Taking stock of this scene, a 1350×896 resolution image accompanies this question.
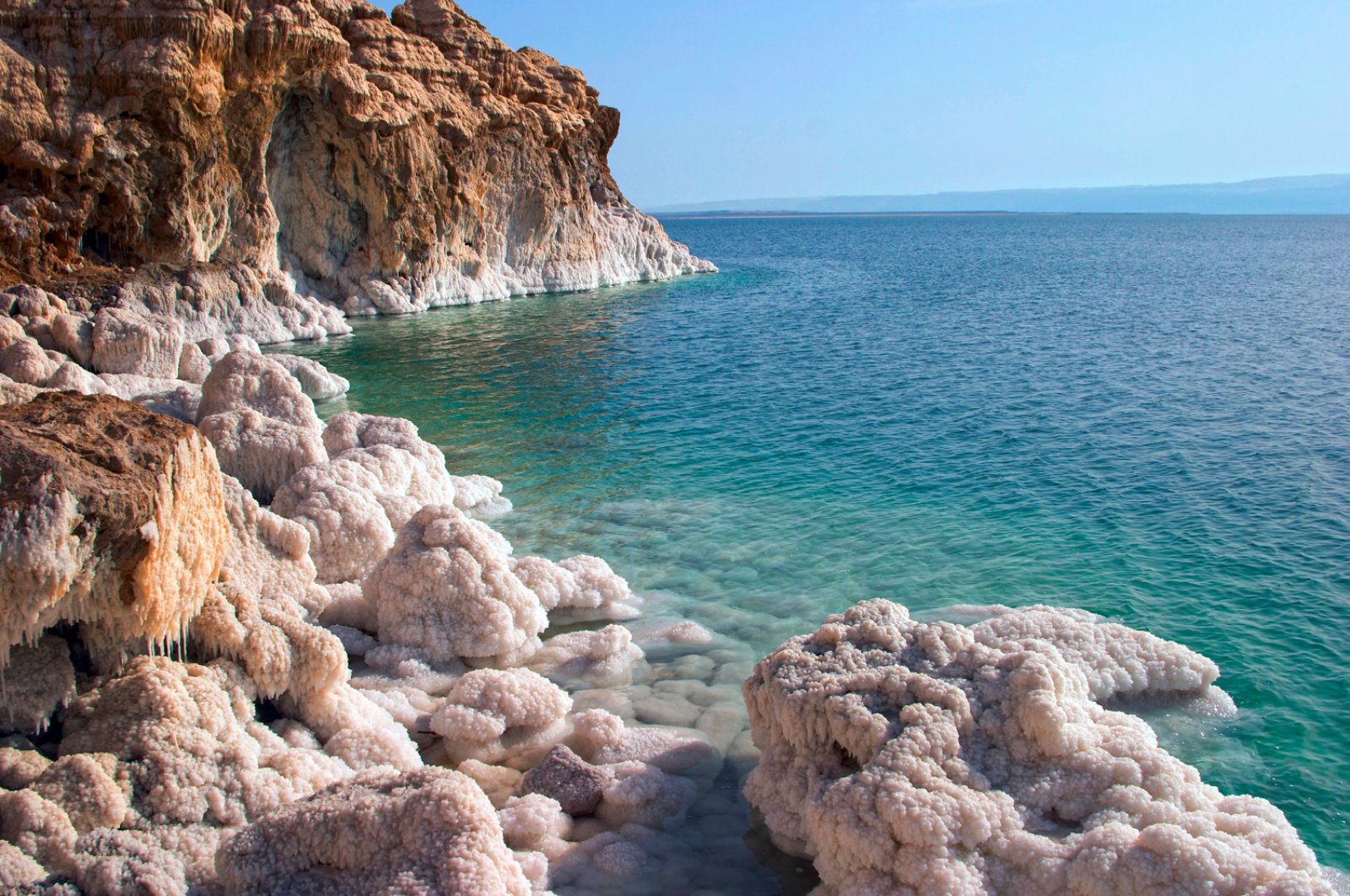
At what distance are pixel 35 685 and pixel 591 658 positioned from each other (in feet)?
16.9

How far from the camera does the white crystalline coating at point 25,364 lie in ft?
52.0

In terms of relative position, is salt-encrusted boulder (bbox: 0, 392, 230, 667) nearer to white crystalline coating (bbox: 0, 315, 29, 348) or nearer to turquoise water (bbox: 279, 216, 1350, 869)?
turquoise water (bbox: 279, 216, 1350, 869)

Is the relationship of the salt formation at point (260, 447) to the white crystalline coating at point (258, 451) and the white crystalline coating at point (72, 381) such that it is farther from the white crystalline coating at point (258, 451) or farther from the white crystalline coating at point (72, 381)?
the white crystalline coating at point (72, 381)

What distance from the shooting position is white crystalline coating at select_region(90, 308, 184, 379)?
19.8 metres

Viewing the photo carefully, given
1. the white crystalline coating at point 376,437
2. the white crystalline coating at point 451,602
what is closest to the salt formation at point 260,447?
the white crystalline coating at point 376,437

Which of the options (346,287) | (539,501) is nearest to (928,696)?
(539,501)

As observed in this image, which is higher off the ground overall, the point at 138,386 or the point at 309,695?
the point at 138,386

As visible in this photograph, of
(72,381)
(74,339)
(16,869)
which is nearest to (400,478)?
(72,381)

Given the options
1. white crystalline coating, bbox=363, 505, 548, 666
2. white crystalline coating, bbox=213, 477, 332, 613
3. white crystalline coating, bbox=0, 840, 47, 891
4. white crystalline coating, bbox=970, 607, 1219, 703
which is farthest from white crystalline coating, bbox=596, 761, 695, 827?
white crystalline coating, bbox=213, 477, 332, 613

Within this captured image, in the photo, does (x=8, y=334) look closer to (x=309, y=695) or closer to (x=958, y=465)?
(x=309, y=695)

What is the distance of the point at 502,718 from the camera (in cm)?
836

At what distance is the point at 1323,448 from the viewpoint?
61.8ft

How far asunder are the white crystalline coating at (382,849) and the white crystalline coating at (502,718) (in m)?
2.53

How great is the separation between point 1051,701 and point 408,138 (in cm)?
4135
